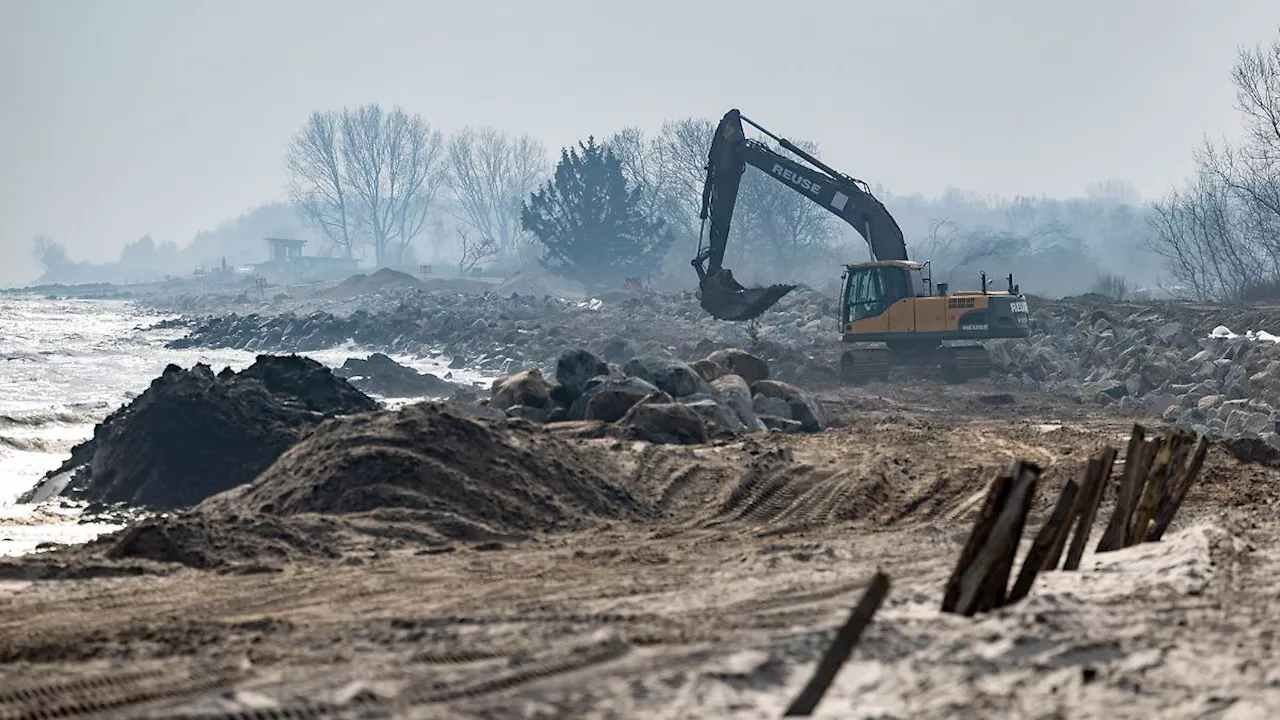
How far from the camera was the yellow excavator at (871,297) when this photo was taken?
29875mm

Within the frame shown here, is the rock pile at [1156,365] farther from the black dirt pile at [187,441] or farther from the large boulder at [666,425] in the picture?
the black dirt pile at [187,441]

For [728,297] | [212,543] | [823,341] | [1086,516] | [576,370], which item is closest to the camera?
[1086,516]

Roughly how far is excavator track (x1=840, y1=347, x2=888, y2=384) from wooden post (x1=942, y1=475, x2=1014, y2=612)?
23656 mm

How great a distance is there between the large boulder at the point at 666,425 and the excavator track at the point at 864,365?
13.6 metres

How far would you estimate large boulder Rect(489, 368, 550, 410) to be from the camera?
20.3 meters

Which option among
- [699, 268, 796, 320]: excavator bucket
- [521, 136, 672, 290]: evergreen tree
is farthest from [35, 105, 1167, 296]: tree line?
[699, 268, 796, 320]: excavator bucket

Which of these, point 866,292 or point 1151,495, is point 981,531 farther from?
point 866,292

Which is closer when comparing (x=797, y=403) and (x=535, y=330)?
(x=797, y=403)

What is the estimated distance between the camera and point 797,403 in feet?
72.4

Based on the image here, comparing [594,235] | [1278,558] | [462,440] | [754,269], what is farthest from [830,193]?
[754,269]

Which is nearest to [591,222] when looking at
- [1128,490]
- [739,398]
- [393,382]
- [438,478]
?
[393,382]

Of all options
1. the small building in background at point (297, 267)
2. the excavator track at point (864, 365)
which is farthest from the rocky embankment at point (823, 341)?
the small building in background at point (297, 267)

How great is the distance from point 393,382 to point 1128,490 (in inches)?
1082

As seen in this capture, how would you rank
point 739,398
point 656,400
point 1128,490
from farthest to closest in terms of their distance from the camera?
point 739,398, point 656,400, point 1128,490
